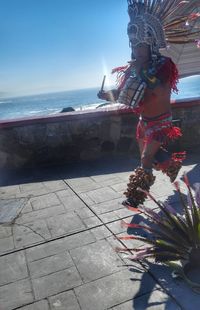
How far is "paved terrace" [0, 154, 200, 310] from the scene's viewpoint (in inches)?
90.5

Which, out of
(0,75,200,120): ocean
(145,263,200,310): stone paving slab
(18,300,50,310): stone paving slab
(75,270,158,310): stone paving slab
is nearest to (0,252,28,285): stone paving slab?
(18,300,50,310): stone paving slab

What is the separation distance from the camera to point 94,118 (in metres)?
5.62

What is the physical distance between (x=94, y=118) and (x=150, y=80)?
7.72 ft

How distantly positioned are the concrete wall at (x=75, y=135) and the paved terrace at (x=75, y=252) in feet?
2.52

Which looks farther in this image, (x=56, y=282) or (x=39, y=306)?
(x=56, y=282)

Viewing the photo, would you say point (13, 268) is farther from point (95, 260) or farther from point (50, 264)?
point (95, 260)

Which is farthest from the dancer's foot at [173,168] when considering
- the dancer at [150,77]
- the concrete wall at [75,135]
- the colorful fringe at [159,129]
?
the concrete wall at [75,135]

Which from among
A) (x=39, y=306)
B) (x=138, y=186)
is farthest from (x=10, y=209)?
(x=39, y=306)

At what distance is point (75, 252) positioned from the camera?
9.58ft

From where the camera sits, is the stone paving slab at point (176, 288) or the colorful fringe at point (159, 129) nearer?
the stone paving slab at point (176, 288)

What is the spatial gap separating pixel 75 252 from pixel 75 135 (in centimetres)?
301

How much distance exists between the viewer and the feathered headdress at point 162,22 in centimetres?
329

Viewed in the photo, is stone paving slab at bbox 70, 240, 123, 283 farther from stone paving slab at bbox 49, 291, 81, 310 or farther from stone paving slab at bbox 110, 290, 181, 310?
stone paving slab at bbox 110, 290, 181, 310

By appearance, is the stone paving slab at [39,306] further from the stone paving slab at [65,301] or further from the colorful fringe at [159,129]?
the colorful fringe at [159,129]
